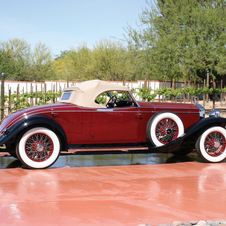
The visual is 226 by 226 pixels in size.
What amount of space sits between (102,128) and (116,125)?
28cm

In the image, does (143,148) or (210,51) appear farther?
(210,51)

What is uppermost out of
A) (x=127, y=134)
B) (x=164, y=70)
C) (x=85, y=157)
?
(x=164, y=70)

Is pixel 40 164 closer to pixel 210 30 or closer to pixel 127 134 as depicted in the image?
pixel 127 134

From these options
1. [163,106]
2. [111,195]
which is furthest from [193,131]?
[111,195]

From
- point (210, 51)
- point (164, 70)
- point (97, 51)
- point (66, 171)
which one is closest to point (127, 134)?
point (66, 171)

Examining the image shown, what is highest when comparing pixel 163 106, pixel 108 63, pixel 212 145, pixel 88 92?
pixel 108 63

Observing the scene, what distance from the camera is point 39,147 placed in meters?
5.43

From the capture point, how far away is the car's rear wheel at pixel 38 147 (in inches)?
211

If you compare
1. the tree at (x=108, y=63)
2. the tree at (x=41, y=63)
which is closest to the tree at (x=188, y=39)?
the tree at (x=108, y=63)

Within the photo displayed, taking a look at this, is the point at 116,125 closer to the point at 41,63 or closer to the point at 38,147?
the point at 38,147

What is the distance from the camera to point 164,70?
22.4 m

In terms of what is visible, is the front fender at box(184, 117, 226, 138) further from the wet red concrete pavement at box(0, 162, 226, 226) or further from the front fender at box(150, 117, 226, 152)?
the wet red concrete pavement at box(0, 162, 226, 226)

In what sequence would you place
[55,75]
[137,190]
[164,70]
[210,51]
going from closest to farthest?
1. [137,190]
2. [210,51]
3. [164,70]
4. [55,75]

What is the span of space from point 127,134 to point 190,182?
1613 mm
